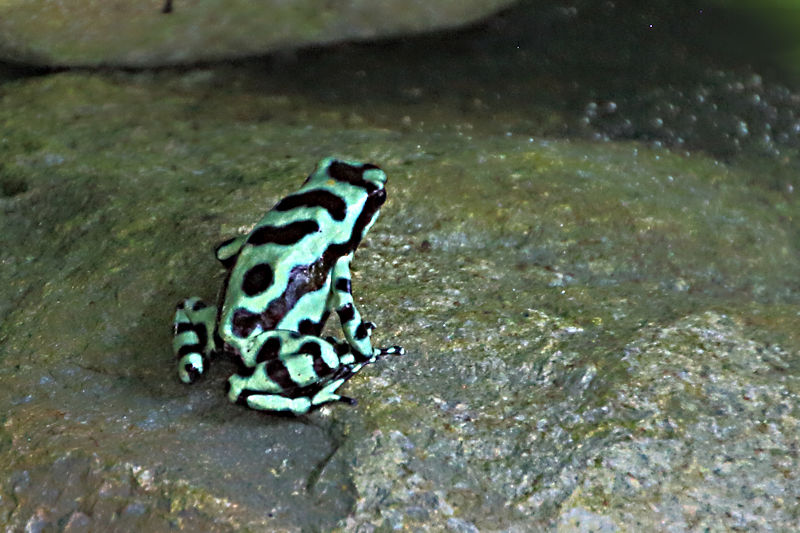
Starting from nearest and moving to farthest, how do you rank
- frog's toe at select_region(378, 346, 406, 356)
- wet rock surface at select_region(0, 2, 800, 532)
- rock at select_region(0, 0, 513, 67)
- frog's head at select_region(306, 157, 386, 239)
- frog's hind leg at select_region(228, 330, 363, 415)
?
wet rock surface at select_region(0, 2, 800, 532), frog's hind leg at select_region(228, 330, 363, 415), frog's toe at select_region(378, 346, 406, 356), frog's head at select_region(306, 157, 386, 239), rock at select_region(0, 0, 513, 67)

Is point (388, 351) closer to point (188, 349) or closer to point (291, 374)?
point (291, 374)

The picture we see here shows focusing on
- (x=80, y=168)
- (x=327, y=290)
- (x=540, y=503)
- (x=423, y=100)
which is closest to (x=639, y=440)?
(x=540, y=503)

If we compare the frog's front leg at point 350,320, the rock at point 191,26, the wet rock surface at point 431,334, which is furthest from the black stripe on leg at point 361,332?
the rock at point 191,26

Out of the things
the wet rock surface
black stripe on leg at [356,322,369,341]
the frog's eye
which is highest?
the frog's eye

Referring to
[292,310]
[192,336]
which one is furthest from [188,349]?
[292,310]

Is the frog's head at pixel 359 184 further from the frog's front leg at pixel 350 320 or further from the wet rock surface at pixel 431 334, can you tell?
the wet rock surface at pixel 431 334

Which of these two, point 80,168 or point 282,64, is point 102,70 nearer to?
point 282,64

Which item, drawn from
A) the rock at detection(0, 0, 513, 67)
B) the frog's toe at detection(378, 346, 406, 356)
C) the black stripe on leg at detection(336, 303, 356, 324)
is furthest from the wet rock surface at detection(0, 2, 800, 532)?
the rock at detection(0, 0, 513, 67)

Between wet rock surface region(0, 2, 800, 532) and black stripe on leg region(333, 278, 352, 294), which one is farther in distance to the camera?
black stripe on leg region(333, 278, 352, 294)

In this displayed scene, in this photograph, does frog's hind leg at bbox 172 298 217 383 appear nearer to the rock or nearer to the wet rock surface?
the wet rock surface
